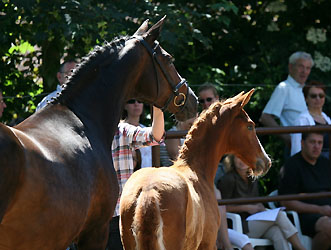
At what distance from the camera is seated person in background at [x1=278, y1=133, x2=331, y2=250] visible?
6312 millimetres

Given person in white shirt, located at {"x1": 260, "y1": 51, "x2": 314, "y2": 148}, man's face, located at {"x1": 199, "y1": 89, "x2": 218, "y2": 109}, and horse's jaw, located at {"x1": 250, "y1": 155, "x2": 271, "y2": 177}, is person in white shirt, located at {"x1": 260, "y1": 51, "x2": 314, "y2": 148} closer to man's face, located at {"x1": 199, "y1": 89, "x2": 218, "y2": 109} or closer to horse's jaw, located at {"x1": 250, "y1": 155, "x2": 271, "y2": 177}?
man's face, located at {"x1": 199, "y1": 89, "x2": 218, "y2": 109}

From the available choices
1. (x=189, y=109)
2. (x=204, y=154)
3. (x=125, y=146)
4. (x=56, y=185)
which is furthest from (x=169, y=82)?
(x=56, y=185)

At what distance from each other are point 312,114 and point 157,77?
3588 mm

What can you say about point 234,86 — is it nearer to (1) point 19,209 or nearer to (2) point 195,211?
(2) point 195,211

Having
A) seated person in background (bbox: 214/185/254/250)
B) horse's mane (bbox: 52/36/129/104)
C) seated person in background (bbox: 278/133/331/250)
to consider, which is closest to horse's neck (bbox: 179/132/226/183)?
seated person in background (bbox: 214/185/254/250)

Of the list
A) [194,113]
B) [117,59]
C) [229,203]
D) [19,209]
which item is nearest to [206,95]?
[229,203]

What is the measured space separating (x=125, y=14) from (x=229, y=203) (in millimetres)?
2237

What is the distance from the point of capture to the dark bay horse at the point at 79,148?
113 inches

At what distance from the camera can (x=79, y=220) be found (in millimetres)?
3178

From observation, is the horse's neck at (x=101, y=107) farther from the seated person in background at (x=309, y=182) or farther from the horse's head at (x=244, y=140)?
the seated person in background at (x=309, y=182)

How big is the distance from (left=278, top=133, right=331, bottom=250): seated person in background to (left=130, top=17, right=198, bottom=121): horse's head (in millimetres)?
2568

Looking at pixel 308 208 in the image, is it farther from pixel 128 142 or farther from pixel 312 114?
pixel 128 142

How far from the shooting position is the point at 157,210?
3.92 metres

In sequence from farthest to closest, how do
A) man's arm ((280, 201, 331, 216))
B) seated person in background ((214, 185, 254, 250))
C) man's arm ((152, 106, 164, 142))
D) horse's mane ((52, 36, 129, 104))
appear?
man's arm ((280, 201, 331, 216)) → seated person in background ((214, 185, 254, 250)) → man's arm ((152, 106, 164, 142)) → horse's mane ((52, 36, 129, 104))
